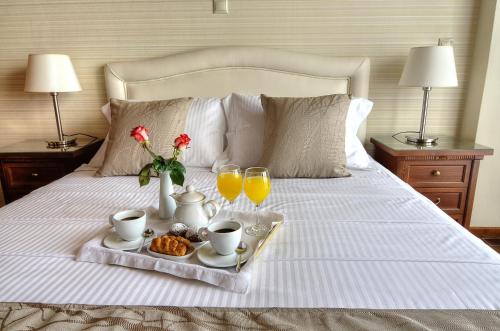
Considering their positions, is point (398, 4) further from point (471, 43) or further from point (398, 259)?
point (398, 259)

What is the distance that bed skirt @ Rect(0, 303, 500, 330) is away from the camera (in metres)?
0.68

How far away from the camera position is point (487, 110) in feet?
7.17

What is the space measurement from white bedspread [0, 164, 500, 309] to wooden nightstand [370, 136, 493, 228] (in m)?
0.61

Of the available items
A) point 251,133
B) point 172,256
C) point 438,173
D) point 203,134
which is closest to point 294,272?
point 172,256

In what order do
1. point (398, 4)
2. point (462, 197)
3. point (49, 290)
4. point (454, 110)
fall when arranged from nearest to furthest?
point (49, 290)
point (462, 197)
point (398, 4)
point (454, 110)

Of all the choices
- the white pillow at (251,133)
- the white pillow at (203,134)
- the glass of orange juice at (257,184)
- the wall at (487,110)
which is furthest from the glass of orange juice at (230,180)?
the wall at (487,110)

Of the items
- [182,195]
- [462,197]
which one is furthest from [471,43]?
[182,195]

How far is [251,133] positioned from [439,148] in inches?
43.3

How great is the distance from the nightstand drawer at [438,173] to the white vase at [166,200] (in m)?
1.46

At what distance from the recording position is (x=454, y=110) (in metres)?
2.36

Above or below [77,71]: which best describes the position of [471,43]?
above

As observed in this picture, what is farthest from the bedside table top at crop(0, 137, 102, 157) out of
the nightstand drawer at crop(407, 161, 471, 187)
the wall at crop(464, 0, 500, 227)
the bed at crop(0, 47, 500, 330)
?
the wall at crop(464, 0, 500, 227)

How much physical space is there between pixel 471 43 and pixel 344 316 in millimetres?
2272

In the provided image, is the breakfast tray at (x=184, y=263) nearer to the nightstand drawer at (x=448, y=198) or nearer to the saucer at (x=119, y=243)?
the saucer at (x=119, y=243)
